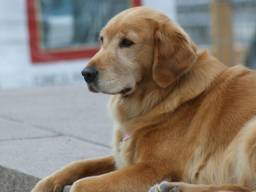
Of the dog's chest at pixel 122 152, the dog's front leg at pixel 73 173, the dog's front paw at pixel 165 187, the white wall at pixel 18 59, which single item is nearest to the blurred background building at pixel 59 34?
the white wall at pixel 18 59

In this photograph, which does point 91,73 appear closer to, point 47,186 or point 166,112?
point 166,112

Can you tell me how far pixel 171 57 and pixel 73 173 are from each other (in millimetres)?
930

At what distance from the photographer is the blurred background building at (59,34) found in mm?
10742

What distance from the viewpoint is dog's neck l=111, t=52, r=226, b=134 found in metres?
4.77

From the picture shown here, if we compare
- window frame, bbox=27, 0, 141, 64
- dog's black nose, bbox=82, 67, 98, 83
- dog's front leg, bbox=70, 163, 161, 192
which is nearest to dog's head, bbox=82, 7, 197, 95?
dog's black nose, bbox=82, 67, 98, 83

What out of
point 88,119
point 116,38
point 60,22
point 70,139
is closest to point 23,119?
point 88,119

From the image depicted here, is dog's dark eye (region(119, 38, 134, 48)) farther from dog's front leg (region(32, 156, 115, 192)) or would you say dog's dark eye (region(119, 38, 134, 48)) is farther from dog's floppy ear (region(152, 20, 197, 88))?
dog's front leg (region(32, 156, 115, 192))

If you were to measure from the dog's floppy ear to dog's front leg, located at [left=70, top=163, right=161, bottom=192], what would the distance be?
1.77 feet

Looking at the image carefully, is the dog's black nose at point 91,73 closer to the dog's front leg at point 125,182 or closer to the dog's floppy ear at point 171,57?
the dog's floppy ear at point 171,57

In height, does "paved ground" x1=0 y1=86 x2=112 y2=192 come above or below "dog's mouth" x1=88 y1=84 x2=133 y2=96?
below

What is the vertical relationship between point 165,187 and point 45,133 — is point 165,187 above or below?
above

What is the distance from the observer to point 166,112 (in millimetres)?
4734

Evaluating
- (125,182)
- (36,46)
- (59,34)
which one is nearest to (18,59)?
(36,46)

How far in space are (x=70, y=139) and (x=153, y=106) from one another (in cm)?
174
